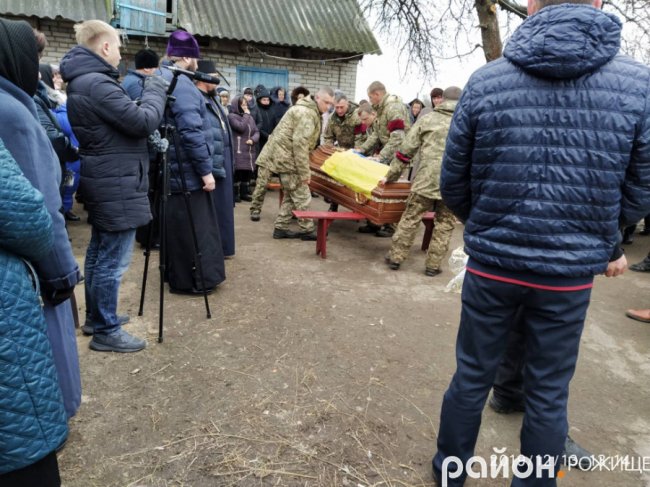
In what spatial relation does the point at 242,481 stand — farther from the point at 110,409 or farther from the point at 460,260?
the point at 460,260

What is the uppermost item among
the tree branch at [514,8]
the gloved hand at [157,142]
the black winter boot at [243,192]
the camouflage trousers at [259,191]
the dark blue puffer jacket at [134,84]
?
the tree branch at [514,8]

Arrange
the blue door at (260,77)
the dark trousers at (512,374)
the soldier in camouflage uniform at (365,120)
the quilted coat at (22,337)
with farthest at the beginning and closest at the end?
the blue door at (260,77), the soldier in camouflage uniform at (365,120), the dark trousers at (512,374), the quilted coat at (22,337)

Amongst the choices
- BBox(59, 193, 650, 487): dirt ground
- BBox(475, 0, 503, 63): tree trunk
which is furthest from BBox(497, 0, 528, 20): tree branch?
BBox(59, 193, 650, 487): dirt ground

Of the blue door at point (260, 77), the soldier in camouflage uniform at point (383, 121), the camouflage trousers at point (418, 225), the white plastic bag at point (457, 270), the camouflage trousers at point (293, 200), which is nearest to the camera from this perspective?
the white plastic bag at point (457, 270)

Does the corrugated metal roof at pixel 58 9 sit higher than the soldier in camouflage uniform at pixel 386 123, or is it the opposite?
the corrugated metal roof at pixel 58 9

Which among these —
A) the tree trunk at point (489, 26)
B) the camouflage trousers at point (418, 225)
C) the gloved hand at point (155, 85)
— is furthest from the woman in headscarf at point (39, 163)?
the tree trunk at point (489, 26)

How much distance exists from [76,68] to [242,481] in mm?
2419

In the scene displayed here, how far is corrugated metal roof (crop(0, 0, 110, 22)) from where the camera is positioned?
9422 mm

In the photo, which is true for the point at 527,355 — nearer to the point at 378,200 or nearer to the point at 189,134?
the point at 189,134

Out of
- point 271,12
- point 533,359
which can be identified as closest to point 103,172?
point 533,359

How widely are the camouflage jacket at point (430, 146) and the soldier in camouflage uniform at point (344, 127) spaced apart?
8.12 ft

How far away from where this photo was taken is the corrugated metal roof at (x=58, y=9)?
942 cm

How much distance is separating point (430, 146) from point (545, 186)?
313 centimetres

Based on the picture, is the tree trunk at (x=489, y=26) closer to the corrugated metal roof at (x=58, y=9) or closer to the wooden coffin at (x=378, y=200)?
the wooden coffin at (x=378, y=200)
